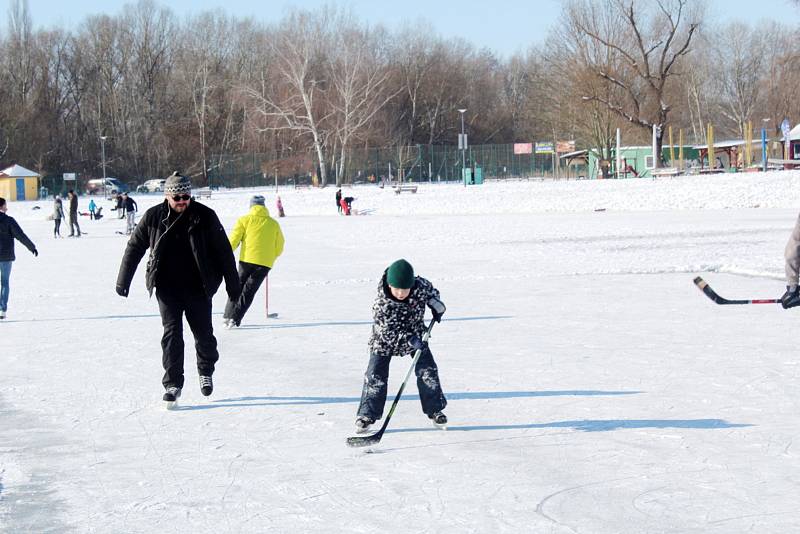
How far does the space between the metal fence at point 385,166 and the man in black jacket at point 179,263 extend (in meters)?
58.2

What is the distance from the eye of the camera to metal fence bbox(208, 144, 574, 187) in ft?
227

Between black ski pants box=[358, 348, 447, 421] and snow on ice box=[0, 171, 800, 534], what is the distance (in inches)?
7.2

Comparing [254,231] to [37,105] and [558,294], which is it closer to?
[558,294]

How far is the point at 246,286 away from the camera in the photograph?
10617 millimetres

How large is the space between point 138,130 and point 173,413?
7692 cm

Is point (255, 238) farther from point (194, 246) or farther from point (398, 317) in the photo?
point (398, 317)

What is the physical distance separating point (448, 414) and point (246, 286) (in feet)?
15.2

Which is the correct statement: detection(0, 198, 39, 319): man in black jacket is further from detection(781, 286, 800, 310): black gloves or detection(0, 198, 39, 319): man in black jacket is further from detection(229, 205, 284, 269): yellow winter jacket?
detection(781, 286, 800, 310): black gloves

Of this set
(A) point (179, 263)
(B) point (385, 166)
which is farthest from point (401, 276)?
(B) point (385, 166)

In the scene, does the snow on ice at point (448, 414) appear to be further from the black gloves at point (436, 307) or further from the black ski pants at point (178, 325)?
the black gloves at point (436, 307)

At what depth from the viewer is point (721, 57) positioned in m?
89.2

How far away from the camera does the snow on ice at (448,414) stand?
451 cm

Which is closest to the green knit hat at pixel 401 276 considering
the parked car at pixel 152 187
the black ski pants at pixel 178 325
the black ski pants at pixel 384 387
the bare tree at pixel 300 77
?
the black ski pants at pixel 384 387

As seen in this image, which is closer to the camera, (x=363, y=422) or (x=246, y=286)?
(x=363, y=422)
